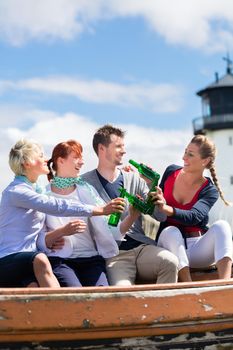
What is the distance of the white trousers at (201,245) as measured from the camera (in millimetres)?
4480

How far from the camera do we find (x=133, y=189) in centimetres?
466

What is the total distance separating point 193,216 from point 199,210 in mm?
73

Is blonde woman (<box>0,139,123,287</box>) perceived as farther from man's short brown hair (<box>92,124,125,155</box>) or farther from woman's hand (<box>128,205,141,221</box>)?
man's short brown hair (<box>92,124,125,155</box>)

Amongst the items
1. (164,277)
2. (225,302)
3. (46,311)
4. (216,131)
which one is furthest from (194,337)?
(216,131)

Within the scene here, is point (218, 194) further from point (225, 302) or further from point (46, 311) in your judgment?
point (46, 311)

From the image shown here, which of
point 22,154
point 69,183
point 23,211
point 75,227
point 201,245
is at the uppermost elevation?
point 22,154

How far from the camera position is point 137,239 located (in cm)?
463

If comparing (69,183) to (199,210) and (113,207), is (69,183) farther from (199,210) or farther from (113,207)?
(199,210)

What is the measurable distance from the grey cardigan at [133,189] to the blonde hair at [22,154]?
60cm

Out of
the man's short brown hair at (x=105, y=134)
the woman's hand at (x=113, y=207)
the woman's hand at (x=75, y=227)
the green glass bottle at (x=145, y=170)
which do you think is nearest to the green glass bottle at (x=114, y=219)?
the woman's hand at (x=113, y=207)

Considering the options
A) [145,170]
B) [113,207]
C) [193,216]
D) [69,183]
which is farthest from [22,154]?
[193,216]

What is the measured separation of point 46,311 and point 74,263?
29.3 inches

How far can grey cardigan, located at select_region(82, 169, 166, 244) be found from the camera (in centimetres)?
460

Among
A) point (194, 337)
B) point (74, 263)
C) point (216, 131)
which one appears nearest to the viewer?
point (194, 337)
